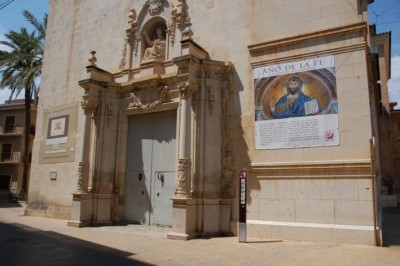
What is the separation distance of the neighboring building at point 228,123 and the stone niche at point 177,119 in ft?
0.13

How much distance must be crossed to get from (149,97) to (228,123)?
3.35m

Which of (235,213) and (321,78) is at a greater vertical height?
(321,78)

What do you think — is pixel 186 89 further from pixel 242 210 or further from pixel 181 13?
pixel 242 210

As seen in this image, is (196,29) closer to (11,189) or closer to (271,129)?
(271,129)

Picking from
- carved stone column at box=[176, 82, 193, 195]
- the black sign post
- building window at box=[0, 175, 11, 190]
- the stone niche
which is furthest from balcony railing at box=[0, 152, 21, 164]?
the black sign post

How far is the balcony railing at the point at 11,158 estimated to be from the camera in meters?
37.8

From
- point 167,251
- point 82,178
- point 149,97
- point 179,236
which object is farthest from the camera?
point 82,178

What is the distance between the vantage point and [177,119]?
38.0 ft

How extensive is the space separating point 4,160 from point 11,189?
3.42 metres

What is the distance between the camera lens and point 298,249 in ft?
26.4

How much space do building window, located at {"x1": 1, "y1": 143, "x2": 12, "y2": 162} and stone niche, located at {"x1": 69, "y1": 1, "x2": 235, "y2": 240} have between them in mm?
30602

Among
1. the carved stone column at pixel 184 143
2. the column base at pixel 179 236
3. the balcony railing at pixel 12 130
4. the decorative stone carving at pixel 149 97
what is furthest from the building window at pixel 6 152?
the column base at pixel 179 236

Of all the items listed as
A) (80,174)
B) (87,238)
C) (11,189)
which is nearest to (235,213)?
(87,238)

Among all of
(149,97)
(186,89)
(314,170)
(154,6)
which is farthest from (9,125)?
(314,170)
